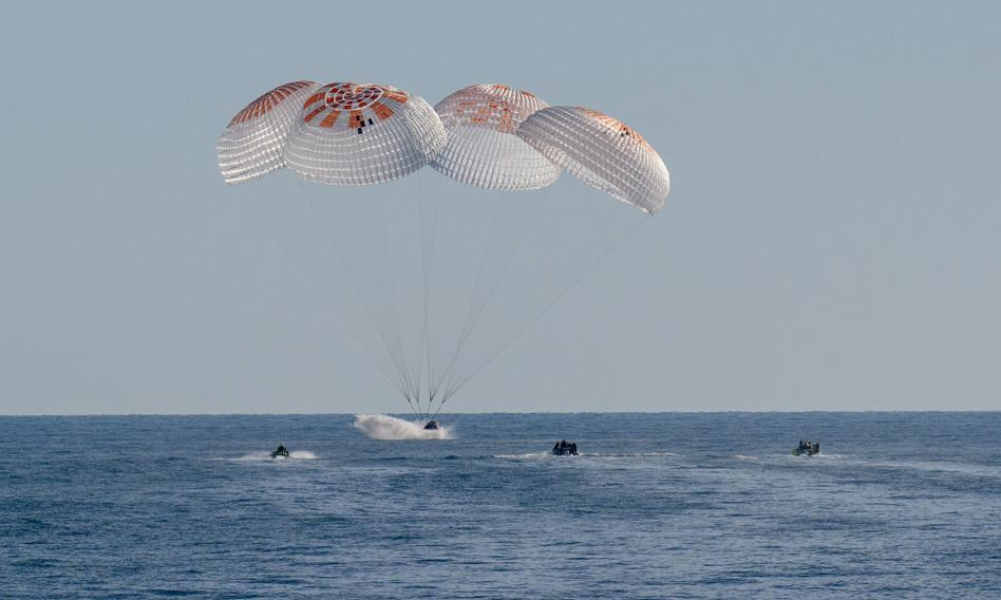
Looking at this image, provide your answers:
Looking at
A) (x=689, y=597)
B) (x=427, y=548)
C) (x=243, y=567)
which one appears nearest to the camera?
(x=689, y=597)

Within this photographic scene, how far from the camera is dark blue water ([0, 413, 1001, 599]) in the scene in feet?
138

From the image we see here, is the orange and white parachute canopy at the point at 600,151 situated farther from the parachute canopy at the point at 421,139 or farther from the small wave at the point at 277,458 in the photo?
the small wave at the point at 277,458

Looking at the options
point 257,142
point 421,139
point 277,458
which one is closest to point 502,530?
point 421,139

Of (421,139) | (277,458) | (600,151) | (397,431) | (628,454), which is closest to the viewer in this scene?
(421,139)

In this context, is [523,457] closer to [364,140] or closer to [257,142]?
[257,142]

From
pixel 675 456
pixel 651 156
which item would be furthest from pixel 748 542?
pixel 675 456

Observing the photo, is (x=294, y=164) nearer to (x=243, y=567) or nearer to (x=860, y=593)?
(x=243, y=567)

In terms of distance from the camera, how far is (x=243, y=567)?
147 ft

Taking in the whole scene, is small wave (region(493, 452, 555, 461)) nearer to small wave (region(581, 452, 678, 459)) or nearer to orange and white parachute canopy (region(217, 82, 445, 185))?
small wave (region(581, 452, 678, 459))

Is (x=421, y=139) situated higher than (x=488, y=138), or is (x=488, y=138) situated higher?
(x=488, y=138)

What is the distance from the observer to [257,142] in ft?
158

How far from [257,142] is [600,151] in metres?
11.4

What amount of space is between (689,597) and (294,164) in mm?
18580

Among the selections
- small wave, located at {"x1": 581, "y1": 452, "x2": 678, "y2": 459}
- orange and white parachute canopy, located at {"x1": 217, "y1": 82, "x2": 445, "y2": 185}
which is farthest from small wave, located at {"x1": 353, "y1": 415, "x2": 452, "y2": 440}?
orange and white parachute canopy, located at {"x1": 217, "y1": 82, "x2": 445, "y2": 185}
